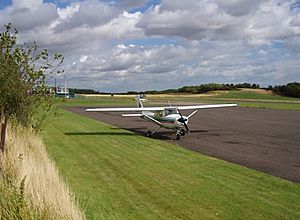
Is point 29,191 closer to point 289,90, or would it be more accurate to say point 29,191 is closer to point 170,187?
point 170,187

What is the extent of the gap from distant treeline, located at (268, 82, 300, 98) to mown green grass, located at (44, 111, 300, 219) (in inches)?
4192

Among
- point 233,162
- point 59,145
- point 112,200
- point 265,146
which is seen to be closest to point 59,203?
point 112,200

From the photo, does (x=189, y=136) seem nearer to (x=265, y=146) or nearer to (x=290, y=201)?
(x=265, y=146)

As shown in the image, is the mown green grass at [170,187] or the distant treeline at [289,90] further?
the distant treeline at [289,90]

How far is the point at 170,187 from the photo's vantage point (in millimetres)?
8570

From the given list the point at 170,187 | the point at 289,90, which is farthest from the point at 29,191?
the point at 289,90

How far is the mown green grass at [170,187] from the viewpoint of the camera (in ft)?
22.6

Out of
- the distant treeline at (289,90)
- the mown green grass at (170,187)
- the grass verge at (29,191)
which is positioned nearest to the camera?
the grass verge at (29,191)

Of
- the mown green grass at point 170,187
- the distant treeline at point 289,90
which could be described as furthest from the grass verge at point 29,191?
the distant treeline at point 289,90

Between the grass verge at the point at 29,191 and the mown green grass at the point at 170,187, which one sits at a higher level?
the grass verge at the point at 29,191

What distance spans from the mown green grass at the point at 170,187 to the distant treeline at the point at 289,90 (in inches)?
4192

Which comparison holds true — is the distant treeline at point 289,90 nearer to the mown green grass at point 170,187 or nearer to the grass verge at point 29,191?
the mown green grass at point 170,187

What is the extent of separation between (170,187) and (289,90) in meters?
115

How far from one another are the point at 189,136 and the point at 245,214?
42.2 feet
